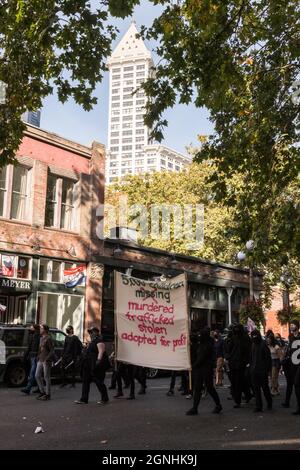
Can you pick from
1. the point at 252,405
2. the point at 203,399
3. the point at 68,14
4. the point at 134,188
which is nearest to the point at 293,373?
the point at 252,405

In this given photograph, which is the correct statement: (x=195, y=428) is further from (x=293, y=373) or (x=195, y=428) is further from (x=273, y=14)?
(x=273, y=14)

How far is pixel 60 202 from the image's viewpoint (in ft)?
84.4

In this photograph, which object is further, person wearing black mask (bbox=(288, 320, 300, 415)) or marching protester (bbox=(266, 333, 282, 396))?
marching protester (bbox=(266, 333, 282, 396))

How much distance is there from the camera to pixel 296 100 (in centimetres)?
1341

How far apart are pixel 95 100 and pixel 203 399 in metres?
7.43

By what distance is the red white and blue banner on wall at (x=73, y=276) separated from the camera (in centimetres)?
2444

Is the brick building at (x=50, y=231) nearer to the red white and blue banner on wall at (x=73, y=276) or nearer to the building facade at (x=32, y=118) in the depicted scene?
the red white and blue banner on wall at (x=73, y=276)

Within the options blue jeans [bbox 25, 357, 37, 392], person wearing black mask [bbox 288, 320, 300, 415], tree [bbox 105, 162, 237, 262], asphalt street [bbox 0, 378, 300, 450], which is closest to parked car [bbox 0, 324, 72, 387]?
blue jeans [bbox 25, 357, 37, 392]

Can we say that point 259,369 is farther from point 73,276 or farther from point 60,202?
point 60,202

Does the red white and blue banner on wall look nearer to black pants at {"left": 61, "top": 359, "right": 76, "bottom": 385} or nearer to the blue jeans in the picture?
black pants at {"left": 61, "top": 359, "right": 76, "bottom": 385}

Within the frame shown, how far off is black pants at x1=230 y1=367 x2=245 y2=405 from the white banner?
183 cm

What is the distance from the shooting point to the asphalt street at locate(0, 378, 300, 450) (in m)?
7.58

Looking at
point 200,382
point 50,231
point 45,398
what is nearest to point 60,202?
point 50,231

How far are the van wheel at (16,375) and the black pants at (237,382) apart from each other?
22.6 ft
